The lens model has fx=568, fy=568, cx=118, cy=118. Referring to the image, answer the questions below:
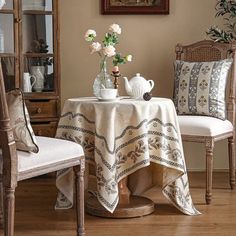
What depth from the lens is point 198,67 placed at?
13.5ft

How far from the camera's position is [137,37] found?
468 centimetres

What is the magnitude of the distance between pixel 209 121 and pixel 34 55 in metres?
1.45

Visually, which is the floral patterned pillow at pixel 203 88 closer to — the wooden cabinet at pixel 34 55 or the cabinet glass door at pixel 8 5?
the wooden cabinet at pixel 34 55

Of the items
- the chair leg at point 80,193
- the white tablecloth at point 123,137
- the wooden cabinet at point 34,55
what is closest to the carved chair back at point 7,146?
the chair leg at point 80,193

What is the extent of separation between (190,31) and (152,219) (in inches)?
74.2

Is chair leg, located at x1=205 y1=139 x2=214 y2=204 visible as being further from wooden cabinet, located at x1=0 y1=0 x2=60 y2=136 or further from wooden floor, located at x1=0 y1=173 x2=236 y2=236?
wooden cabinet, located at x1=0 y1=0 x2=60 y2=136

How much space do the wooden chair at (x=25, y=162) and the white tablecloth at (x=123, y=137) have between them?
1.21 ft

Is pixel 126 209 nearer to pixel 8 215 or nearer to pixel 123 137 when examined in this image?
pixel 123 137

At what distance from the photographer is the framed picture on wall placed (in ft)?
15.1

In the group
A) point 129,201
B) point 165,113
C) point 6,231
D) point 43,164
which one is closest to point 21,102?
point 43,164

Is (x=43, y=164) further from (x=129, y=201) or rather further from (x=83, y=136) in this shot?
(x=129, y=201)

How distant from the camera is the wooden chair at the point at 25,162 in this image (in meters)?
2.45

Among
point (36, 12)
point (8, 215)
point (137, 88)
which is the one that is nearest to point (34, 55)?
point (36, 12)

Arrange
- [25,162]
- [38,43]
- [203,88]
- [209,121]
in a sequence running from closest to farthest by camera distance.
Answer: [25,162]
[209,121]
[203,88]
[38,43]
